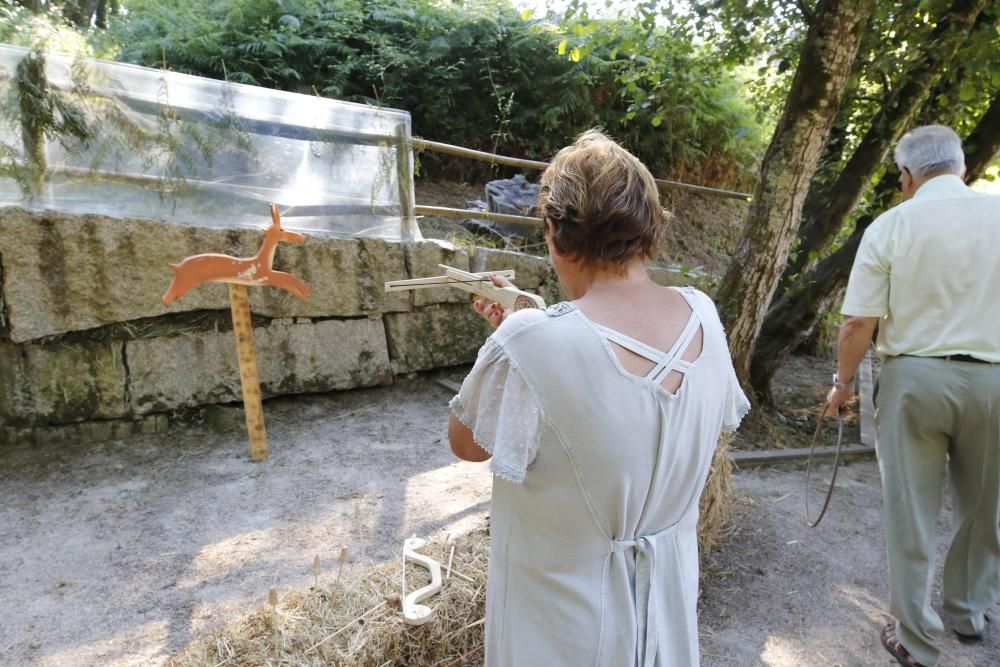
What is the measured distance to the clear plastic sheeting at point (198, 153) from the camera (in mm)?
4047

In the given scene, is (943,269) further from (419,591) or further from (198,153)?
(198,153)

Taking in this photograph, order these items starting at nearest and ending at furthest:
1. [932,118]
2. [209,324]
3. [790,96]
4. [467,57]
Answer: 1. [790,96]
2. [209,324]
3. [932,118]
4. [467,57]

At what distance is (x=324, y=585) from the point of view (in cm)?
247

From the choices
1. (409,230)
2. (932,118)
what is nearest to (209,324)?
(409,230)

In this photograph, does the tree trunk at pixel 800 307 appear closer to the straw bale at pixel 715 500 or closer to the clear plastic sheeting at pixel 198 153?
the straw bale at pixel 715 500

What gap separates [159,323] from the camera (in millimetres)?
4520

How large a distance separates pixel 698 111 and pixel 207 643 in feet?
25.1

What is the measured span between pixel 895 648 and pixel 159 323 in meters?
4.59

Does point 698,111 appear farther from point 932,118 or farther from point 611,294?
point 611,294

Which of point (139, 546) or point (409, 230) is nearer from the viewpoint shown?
point (139, 546)

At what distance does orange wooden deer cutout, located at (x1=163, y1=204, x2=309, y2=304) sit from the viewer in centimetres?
350

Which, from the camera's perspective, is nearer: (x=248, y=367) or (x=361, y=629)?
(x=361, y=629)

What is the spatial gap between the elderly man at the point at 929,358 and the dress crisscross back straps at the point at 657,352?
1749mm

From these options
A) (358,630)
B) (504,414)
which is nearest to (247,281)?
(358,630)
